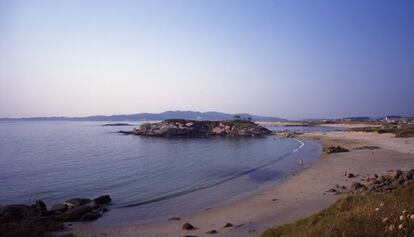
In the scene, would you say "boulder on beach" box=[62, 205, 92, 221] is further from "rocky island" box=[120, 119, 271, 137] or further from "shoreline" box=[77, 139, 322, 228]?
"rocky island" box=[120, 119, 271, 137]

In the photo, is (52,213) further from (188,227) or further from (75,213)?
(188,227)

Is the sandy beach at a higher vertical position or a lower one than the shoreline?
higher

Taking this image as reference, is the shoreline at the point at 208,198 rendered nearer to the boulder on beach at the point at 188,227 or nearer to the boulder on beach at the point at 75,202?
the boulder on beach at the point at 75,202

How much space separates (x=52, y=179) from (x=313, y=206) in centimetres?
2396

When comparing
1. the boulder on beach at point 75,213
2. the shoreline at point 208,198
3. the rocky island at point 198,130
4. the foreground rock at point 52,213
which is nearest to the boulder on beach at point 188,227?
the shoreline at point 208,198

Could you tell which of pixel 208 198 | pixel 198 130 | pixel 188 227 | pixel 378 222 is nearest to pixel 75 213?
pixel 188 227

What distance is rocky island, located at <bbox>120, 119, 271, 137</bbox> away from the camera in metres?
103

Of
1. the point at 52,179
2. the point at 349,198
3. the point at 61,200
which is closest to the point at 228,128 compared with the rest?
→ the point at 52,179

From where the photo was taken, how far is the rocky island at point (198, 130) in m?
103

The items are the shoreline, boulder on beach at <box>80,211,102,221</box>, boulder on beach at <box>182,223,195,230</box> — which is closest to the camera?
boulder on beach at <box>182,223,195,230</box>

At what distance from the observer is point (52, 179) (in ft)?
111

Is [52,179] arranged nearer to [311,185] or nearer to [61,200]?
[61,200]

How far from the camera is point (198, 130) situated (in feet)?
348

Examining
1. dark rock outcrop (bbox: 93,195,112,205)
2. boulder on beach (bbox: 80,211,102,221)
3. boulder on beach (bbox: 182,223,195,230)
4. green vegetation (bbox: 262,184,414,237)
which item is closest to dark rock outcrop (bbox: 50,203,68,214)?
boulder on beach (bbox: 80,211,102,221)
